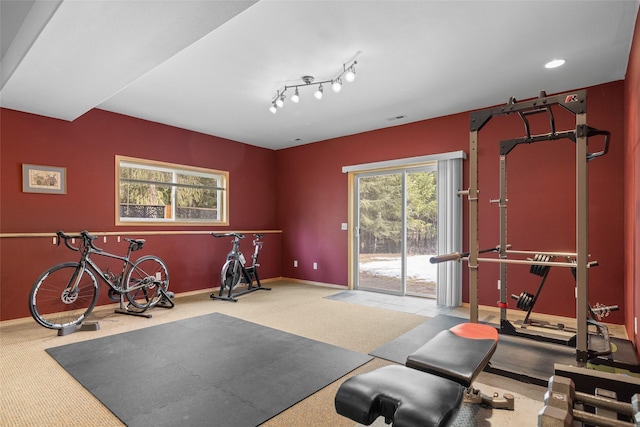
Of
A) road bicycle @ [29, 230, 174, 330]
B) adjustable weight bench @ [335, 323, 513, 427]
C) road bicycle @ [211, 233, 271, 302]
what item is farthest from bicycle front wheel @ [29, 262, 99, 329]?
adjustable weight bench @ [335, 323, 513, 427]

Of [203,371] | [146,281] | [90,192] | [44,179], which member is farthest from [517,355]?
[44,179]

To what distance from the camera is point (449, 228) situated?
470cm

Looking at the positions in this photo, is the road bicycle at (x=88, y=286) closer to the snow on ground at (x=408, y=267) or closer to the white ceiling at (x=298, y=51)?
the white ceiling at (x=298, y=51)

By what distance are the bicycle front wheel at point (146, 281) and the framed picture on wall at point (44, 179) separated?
52.4 inches

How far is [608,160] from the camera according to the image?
3666mm

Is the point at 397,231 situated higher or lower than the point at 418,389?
higher

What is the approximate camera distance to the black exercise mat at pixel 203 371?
6.64 feet

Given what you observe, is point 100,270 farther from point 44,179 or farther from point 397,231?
point 397,231

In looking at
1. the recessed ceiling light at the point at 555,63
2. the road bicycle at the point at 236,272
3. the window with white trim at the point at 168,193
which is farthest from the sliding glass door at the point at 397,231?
the window with white trim at the point at 168,193

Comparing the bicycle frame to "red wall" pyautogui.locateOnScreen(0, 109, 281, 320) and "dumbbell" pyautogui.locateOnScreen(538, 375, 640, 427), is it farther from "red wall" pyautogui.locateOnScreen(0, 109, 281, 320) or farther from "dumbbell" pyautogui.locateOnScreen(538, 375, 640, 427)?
"dumbbell" pyautogui.locateOnScreen(538, 375, 640, 427)

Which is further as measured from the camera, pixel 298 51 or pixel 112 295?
pixel 112 295

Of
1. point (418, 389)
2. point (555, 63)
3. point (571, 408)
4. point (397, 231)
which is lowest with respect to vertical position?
point (571, 408)

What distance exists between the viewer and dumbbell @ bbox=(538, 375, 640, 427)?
120 cm

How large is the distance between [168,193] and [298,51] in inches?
137
